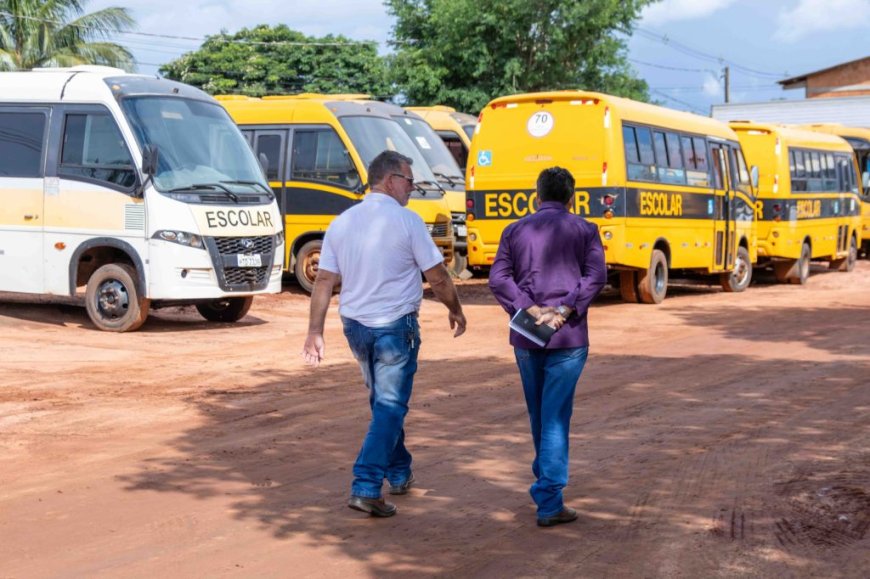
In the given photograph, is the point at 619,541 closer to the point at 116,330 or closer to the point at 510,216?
the point at 116,330

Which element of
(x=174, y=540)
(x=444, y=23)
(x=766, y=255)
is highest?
(x=444, y=23)

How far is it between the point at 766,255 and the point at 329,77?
129ft

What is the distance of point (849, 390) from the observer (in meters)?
11.6

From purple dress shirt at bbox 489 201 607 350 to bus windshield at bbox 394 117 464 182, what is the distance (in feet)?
50.5

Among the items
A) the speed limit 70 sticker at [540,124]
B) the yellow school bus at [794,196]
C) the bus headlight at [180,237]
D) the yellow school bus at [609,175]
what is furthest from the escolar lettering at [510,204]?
Answer: the yellow school bus at [794,196]

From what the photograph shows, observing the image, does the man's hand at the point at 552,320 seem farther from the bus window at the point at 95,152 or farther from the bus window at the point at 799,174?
the bus window at the point at 799,174

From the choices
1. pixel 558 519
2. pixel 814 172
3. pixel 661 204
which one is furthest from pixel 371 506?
pixel 814 172

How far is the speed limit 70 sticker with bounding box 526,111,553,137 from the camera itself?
19234 mm

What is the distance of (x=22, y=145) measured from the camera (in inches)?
635

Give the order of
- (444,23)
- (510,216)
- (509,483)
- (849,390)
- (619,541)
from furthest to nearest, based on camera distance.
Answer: (444,23), (510,216), (849,390), (509,483), (619,541)

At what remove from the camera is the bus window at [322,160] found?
68.1ft

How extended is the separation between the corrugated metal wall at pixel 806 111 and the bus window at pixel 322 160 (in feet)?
110

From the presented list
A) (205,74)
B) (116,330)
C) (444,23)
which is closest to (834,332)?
(116,330)

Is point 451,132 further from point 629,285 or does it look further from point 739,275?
point 629,285
